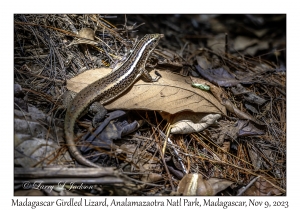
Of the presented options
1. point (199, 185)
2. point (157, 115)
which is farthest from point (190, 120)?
point (199, 185)

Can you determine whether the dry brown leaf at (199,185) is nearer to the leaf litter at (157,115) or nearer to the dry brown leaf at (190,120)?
the leaf litter at (157,115)

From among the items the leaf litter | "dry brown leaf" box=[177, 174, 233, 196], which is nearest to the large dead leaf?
the leaf litter

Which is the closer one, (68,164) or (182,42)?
(68,164)

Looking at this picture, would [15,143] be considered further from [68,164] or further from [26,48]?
[26,48]

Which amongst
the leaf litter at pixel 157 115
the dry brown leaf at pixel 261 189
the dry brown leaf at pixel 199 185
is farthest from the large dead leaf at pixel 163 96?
the dry brown leaf at pixel 261 189
